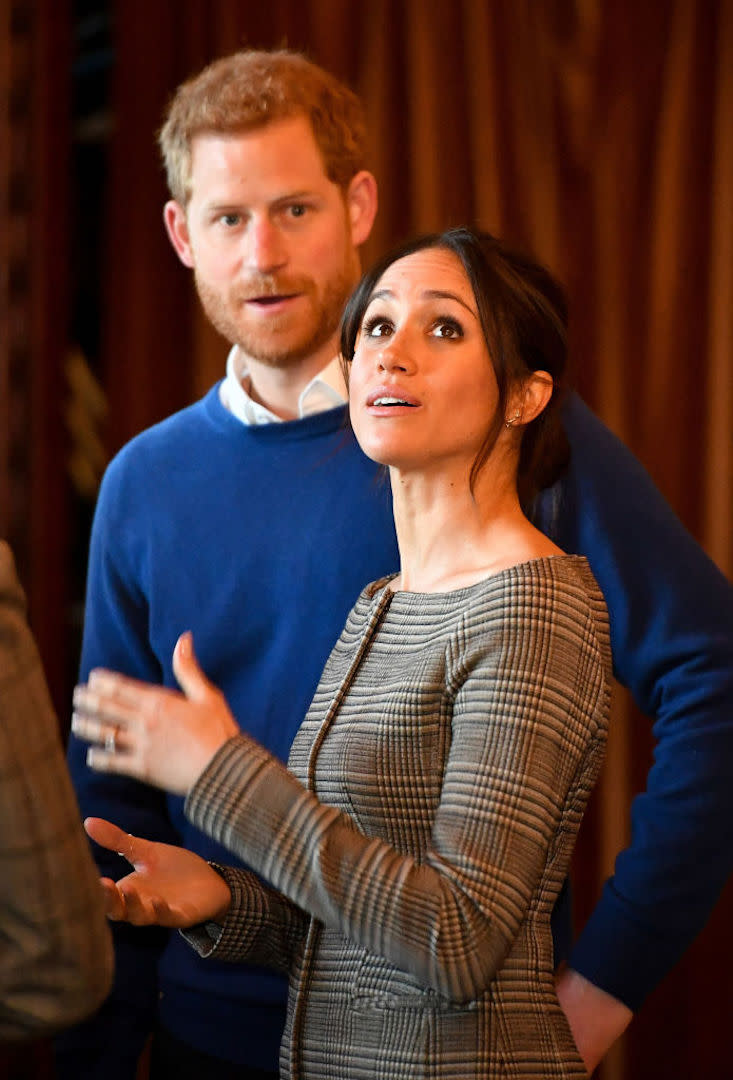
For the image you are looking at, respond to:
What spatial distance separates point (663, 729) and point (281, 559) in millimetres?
512

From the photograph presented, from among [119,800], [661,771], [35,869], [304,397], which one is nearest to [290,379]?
[304,397]

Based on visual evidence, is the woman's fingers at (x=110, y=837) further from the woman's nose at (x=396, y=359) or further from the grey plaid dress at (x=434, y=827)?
the woman's nose at (x=396, y=359)

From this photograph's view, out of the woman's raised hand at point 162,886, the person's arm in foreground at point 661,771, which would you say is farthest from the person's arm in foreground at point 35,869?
the person's arm in foreground at point 661,771

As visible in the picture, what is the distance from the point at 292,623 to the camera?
4.95 feet

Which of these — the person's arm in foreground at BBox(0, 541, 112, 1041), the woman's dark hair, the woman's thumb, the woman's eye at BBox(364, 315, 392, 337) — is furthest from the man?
the person's arm in foreground at BBox(0, 541, 112, 1041)

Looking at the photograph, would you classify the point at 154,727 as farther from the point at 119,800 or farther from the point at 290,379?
the point at 290,379

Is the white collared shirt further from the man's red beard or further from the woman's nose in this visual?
the woman's nose

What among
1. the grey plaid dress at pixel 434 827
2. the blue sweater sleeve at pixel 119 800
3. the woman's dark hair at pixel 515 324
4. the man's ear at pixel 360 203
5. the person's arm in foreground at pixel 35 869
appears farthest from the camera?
the man's ear at pixel 360 203

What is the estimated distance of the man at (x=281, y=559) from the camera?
1.40 metres

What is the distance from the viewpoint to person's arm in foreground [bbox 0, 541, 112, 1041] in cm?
85

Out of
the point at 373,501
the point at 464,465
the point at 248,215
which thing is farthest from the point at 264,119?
the point at 464,465

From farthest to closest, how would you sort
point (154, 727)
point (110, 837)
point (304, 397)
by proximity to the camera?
1. point (304, 397)
2. point (110, 837)
3. point (154, 727)

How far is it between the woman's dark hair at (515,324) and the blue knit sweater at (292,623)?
0.57 feet

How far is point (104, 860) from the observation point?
1.61m
